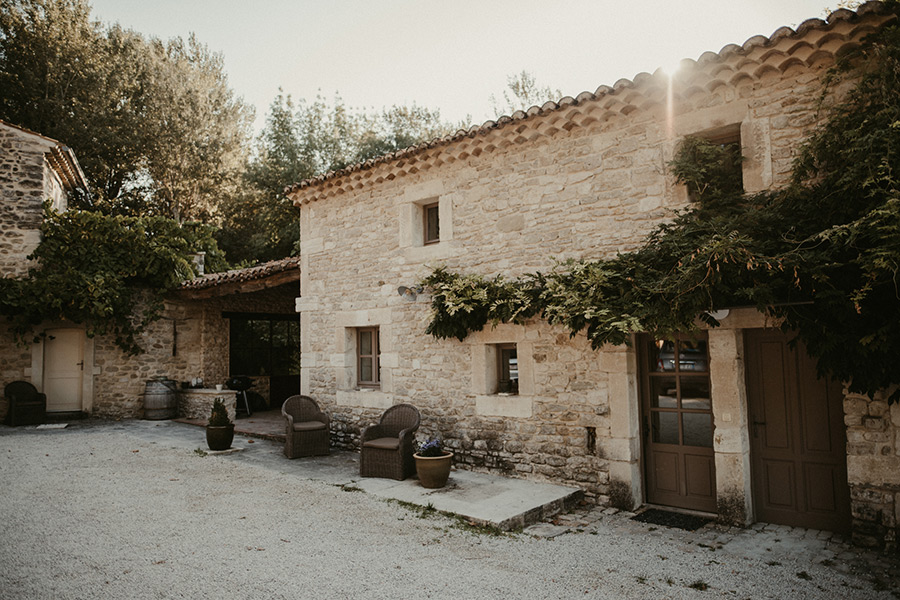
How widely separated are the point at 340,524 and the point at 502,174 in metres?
4.29

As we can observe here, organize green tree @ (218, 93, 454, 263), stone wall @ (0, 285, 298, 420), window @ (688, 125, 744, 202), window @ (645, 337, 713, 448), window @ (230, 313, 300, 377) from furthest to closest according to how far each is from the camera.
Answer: green tree @ (218, 93, 454, 263) → window @ (230, 313, 300, 377) → stone wall @ (0, 285, 298, 420) → window @ (645, 337, 713, 448) → window @ (688, 125, 744, 202)

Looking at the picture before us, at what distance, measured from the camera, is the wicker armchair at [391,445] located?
6.40 meters

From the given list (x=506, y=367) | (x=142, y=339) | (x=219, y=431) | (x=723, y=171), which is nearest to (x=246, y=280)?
(x=219, y=431)

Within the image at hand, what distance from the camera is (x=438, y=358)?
276 inches

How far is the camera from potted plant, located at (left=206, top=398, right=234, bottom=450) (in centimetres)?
805

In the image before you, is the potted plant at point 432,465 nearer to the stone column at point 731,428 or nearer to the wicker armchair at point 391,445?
the wicker armchair at point 391,445

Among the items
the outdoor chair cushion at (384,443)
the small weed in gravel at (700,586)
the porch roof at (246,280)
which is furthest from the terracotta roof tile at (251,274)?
the small weed in gravel at (700,586)

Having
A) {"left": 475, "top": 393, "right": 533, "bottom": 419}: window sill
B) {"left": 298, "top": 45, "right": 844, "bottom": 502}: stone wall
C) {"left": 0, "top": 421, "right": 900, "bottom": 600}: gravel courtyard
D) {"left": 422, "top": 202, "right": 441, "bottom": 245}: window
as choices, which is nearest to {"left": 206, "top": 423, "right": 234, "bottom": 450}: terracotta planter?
{"left": 298, "top": 45, "right": 844, "bottom": 502}: stone wall

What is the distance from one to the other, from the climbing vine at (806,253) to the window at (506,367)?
145cm

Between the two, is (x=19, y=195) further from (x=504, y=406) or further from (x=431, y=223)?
(x=504, y=406)

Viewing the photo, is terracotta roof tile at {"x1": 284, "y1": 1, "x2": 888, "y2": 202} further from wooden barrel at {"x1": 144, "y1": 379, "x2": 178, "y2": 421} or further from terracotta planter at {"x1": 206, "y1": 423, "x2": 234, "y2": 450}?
wooden barrel at {"x1": 144, "y1": 379, "x2": 178, "y2": 421}

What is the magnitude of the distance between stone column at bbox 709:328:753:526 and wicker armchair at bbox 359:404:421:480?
338cm

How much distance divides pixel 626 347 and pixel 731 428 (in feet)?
3.89

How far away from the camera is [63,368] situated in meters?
11.1
